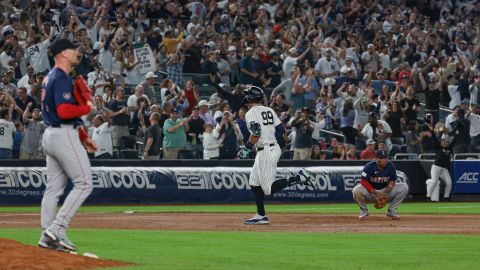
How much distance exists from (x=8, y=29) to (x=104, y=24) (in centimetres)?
284

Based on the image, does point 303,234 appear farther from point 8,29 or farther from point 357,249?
point 8,29

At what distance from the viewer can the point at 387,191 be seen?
20.0 metres

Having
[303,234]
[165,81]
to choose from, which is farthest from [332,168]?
[303,234]

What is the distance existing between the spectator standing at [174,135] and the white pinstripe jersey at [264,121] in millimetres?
9782

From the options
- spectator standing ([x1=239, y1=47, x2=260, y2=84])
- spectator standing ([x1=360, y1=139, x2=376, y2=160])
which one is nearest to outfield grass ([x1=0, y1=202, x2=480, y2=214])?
spectator standing ([x1=360, y1=139, x2=376, y2=160])

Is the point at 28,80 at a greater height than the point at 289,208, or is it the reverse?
the point at 28,80

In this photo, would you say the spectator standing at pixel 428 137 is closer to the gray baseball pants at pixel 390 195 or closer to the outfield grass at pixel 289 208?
the outfield grass at pixel 289 208

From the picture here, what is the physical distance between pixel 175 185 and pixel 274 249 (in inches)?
588

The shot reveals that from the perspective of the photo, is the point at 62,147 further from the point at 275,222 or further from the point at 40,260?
the point at 275,222

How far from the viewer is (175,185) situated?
91.2 feet

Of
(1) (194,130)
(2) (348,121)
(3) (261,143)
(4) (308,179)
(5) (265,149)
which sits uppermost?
(2) (348,121)

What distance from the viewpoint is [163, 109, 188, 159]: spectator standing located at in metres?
27.8

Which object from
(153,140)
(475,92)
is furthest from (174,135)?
(475,92)

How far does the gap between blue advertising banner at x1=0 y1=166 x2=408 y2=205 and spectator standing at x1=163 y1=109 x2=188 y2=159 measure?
0.84m
